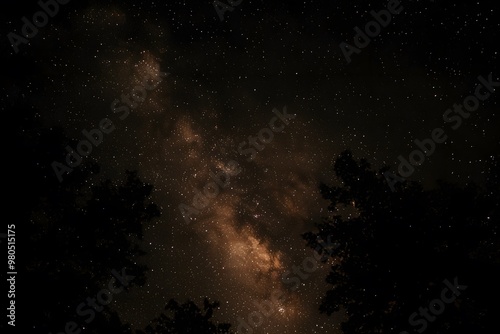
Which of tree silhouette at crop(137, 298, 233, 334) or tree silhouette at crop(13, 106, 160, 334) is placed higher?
tree silhouette at crop(13, 106, 160, 334)

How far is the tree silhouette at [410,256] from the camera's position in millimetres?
9375

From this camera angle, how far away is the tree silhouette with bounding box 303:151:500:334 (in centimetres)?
938

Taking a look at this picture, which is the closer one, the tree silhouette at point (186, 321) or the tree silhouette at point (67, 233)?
the tree silhouette at point (67, 233)

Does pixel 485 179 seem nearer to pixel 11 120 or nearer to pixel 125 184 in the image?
pixel 125 184

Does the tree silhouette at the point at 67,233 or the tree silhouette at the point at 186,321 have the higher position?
the tree silhouette at the point at 67,233

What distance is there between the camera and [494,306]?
920 centimetres

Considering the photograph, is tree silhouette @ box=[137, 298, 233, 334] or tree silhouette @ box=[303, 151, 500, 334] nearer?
tree silhouette @ box=[303, 151, 500, 334]

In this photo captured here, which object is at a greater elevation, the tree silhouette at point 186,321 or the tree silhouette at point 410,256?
the tree silhouette at point 410,256

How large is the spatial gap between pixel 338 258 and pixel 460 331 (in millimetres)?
3144

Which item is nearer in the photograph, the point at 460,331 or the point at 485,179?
the point at 460,331

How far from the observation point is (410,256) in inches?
380

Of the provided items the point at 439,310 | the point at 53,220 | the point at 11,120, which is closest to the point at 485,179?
the point at 439,310

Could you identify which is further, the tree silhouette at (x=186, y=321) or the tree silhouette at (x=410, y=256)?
the tree silhouette at (x=186, y=321)

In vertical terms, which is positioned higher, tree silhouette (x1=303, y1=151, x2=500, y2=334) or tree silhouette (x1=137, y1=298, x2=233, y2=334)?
tree silhouette (x1=303, y1=151, x2=500, y2=334)
